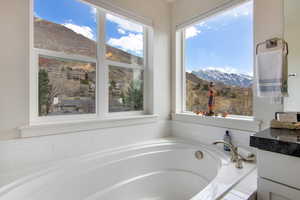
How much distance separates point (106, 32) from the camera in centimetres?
177

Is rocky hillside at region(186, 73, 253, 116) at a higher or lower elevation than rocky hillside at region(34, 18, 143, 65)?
lower

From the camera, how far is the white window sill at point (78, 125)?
123 cm

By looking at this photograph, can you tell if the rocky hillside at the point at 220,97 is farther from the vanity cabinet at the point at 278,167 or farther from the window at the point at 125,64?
the vanity cabinet at the point at 278,167

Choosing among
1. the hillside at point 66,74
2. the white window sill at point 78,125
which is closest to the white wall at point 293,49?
the white window sill at point 78,125

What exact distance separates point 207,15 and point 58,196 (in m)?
2.28

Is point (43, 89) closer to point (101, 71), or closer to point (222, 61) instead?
point (101, 71)

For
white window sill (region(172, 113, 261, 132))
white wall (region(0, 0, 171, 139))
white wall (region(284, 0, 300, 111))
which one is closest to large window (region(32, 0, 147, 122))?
white wall (region(0, 0, 171, 139))

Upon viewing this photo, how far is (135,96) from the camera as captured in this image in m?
2.07

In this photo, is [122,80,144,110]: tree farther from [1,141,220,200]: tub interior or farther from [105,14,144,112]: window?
[1,141,220,200]: tub interior

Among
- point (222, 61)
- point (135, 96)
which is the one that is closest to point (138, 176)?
point (135, 96)

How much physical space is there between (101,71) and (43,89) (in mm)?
569

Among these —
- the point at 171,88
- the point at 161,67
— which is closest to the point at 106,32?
the point at 161,67

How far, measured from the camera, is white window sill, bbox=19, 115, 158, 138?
1227 millimetres

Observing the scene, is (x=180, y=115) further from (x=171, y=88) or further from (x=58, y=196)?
(x=58, y=196)
